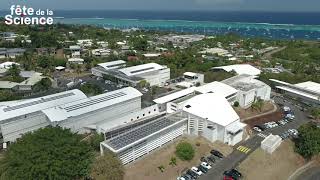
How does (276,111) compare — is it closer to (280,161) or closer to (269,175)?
(280,161)

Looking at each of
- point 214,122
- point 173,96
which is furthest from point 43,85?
point 214,122

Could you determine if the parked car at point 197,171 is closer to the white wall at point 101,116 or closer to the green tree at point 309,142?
the green tree at point 309,142

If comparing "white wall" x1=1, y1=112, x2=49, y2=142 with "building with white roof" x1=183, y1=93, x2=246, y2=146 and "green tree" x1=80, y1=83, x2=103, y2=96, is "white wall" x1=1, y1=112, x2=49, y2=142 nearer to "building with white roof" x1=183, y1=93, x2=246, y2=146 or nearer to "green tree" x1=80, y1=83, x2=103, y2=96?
"green tree" x1=80, y1=83, x2=103, y2=96

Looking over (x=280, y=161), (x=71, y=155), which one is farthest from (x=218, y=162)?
(x=71, y=155)

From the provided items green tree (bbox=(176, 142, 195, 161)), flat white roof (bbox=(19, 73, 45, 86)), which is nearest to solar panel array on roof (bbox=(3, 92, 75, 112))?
flat white roof (bbox=(19, 73, 45, 86))

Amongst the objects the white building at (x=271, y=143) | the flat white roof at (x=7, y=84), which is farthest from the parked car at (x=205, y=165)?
the flat white roof at (x=7, y=84)

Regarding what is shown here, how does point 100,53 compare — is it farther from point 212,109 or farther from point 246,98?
point 212,109
